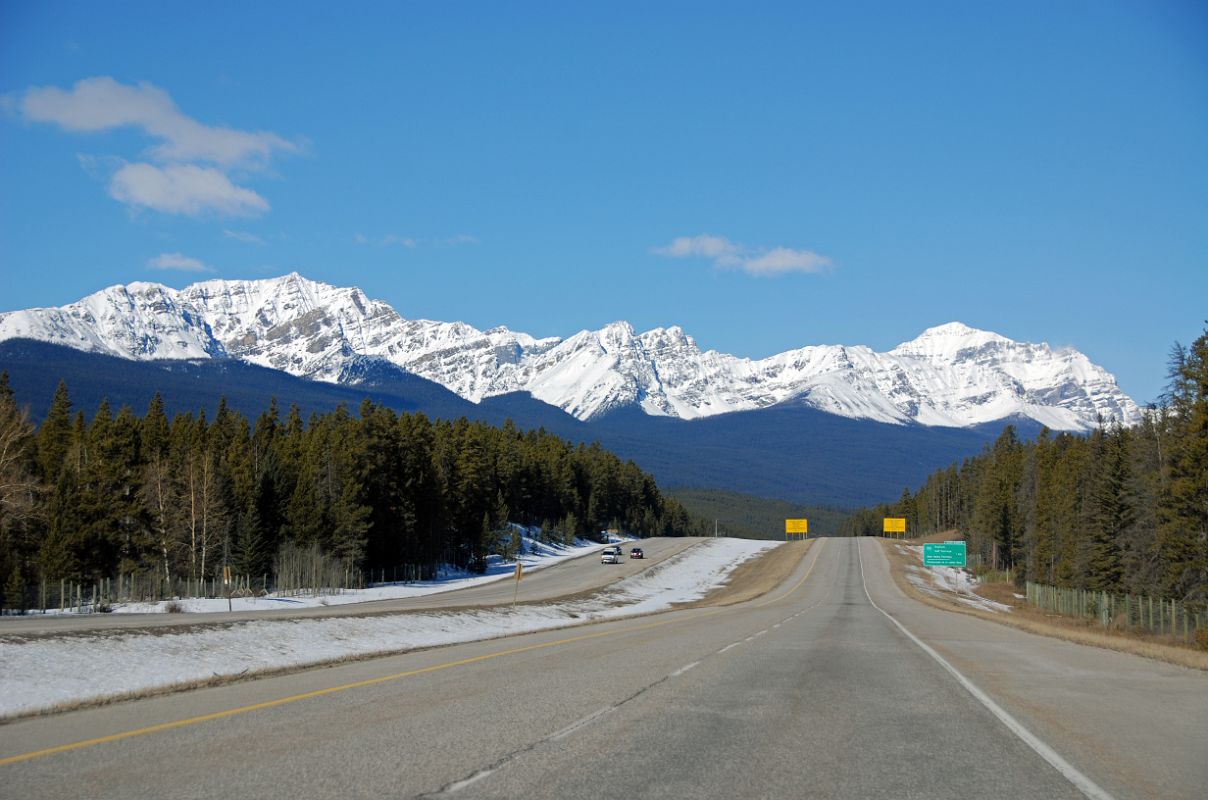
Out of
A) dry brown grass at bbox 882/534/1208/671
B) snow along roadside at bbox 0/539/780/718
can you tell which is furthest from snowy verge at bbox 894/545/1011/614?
snow along roadside at bbox 0/539/780/718

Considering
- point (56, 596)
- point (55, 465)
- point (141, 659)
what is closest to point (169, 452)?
point (55, 465)

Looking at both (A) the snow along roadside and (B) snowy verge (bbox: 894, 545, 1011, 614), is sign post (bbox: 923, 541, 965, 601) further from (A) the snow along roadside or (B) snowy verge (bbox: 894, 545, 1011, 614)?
(A) the snow along roadside

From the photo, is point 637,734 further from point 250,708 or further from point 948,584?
point 948,584

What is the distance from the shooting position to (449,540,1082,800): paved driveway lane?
27.8 ft

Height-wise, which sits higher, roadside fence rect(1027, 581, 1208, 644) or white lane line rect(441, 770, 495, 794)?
white lane line rect(441, 770, 495, 794)

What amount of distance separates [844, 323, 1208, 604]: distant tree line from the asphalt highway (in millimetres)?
31589

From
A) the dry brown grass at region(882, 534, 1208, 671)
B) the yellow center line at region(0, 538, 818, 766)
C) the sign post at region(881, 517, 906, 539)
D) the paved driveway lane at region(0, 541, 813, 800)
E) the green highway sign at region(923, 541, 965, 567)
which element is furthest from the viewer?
the sign post at region(881, 517, 906, 539)

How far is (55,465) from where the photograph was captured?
7675 cm

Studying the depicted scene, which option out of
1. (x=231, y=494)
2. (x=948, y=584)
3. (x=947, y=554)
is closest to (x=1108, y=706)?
(x=231, y=494)

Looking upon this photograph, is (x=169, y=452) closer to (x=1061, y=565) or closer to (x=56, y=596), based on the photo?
(x=56, y=596)

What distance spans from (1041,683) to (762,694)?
20.0 feet

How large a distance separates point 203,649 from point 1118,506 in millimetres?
68455

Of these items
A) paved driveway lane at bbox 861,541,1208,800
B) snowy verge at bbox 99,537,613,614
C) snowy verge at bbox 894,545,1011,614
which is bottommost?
snowy verge at bbox 894,545,1011,614

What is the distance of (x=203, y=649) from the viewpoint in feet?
59.3
